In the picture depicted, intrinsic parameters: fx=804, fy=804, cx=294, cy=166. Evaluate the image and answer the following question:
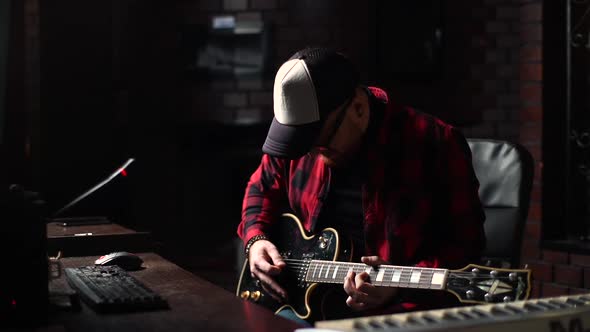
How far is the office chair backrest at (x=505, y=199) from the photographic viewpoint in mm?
1950

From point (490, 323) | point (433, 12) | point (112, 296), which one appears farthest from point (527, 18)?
point (490, 323)

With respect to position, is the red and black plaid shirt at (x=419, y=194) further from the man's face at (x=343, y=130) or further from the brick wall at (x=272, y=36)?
the brick wall at (x=272, y=36)

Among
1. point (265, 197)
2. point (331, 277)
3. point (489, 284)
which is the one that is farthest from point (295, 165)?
point (489, 284)

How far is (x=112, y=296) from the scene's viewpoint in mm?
1346

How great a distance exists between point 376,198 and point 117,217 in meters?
0.97

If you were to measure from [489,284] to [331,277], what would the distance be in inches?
18.2

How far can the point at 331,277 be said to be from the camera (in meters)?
1.83

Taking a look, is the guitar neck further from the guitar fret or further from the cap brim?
the cap brim

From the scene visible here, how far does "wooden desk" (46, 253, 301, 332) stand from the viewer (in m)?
1.20

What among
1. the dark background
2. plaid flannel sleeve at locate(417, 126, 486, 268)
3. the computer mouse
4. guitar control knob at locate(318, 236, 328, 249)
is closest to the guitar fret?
plaid flannel sleeve at locate(417, 126, 486, 268)

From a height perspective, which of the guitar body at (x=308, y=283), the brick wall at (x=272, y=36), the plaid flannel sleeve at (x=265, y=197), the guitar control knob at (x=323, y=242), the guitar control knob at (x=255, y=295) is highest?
the brick wall at (x=272, y=36)

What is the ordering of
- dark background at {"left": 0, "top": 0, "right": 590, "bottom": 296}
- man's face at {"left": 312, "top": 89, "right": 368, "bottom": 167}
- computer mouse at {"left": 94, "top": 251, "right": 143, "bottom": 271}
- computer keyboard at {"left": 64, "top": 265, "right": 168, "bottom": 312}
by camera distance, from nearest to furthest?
computer keyboard at {"left": 64, "top": 265, "right": 168, "bottom": 312}, computer mouse at {"left": 94, "top": 251, "right": 143, "bottom": 271}, man's face at {"left": 312, "top": 89, "right": 368, "bottom": 167}, dark background at {"left": 0, "top": 0, "right": 590, "bottom": 296}

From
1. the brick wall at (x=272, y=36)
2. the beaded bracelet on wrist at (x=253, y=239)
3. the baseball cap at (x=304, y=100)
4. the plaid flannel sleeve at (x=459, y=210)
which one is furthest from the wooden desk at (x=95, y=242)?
the brick wall at (x=272, y=36)

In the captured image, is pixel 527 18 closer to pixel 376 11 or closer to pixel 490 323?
pixel 376 11
